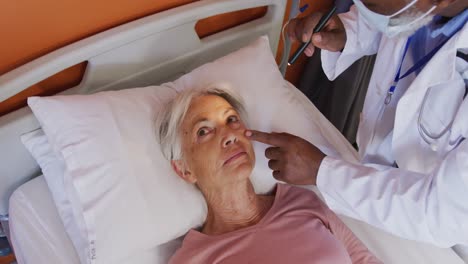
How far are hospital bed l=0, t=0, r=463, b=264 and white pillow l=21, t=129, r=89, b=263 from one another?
33mm

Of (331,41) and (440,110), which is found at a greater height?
(331,41)

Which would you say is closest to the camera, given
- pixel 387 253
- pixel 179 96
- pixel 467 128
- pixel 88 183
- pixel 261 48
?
pixel 467 128

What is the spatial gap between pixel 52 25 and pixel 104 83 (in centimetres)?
28

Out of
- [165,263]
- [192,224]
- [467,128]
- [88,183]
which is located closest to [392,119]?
[467,128]

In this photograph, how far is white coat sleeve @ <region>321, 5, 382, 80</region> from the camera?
5.11ft

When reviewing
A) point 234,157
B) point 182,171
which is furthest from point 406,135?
point 182,171

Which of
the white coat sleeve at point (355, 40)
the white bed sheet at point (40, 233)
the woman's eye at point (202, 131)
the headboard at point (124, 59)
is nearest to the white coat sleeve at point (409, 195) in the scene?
the woman's eye at point (202, 131)

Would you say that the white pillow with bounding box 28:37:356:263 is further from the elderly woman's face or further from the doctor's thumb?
the doctor's thumb

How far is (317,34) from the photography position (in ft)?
4.89

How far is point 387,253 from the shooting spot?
1669mm

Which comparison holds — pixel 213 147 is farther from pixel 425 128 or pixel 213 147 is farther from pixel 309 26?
pixel 425 128

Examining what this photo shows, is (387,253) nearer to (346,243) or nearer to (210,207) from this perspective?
(346,243)

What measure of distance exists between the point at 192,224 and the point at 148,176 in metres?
0.23

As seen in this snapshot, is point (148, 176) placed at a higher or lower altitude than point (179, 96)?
lower
